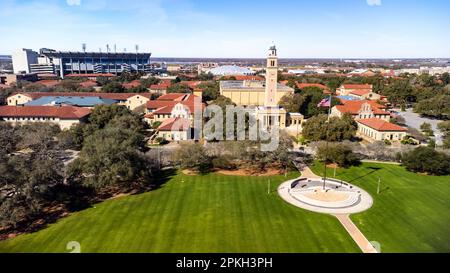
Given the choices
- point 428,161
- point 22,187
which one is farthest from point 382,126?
point 22,187

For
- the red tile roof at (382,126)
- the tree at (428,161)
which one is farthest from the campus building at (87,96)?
the tree at (428,161)

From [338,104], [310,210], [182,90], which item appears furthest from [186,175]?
[182,90]

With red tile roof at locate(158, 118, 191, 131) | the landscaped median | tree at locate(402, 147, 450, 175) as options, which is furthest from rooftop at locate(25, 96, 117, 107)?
tree at locate(402, 147, 450, 175)

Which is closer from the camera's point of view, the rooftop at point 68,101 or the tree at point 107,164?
the tree at point 107,164

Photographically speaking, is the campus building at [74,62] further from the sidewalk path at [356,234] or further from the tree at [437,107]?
the sidewalk path at [356,234]
